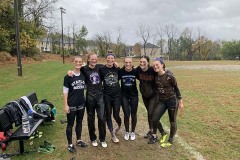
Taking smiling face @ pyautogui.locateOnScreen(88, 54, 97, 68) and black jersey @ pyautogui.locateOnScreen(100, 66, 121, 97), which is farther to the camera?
black jersey @ pyautogui.locateOnScreen(100, 66, 121, 97)

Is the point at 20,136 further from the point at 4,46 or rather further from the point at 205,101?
the point at 4,46

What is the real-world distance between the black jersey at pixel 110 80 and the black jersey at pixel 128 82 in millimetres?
143

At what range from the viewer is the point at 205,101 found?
11.3 metres

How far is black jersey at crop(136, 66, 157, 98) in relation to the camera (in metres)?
5.85

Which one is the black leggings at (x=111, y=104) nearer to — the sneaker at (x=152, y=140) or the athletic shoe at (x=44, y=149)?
the sneaker at (x=152, y=140)

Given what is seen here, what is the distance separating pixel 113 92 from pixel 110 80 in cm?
27

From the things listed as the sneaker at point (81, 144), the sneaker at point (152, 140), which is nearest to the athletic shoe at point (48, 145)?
the sneaker at point (81, 144)

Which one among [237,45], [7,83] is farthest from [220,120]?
[237,45]

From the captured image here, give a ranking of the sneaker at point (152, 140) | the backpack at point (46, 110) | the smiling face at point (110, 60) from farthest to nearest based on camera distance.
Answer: the backpack at point (46, 110) → the sneaker at point (152, 140) → the smiling face at point (110, 60)

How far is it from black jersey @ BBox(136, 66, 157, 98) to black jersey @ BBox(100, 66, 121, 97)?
51 centimetres

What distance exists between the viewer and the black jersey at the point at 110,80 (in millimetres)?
5754

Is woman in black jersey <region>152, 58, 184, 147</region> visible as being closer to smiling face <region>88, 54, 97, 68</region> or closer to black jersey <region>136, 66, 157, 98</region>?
black jersey <region>136, 66, 157, 98</region>

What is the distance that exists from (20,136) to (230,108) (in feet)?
23.8

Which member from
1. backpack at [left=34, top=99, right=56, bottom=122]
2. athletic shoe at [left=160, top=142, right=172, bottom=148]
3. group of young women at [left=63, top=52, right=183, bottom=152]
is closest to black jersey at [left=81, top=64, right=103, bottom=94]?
group of young women at [left=63, top=52, right=183, bottom=152]
